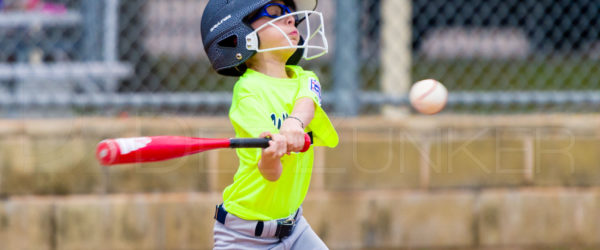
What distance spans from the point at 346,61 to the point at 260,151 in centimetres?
193

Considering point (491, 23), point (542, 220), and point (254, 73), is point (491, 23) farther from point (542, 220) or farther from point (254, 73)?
point (254, 73)

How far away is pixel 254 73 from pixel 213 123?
1.59 metres

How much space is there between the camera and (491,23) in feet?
16.4

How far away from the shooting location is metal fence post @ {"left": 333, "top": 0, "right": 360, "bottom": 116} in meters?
4.46

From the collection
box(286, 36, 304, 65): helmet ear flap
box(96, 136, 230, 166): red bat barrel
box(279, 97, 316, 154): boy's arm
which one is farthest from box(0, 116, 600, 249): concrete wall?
box(96, 136, 230, 166): red bat barrel

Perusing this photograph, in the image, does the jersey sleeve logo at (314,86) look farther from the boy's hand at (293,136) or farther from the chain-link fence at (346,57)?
the chain-link fence at (346,57)

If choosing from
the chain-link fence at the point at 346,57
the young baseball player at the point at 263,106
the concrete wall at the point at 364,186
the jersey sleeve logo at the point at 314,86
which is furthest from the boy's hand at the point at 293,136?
the chain-link fence at the point at 346,57

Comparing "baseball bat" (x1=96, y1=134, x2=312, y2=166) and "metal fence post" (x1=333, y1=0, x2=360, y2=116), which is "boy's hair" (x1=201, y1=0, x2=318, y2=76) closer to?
"baseball bat" (x1=96, y1=134, x2=312, y2=166)

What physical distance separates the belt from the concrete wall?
1541 mm

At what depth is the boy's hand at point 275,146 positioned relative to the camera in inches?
94.7

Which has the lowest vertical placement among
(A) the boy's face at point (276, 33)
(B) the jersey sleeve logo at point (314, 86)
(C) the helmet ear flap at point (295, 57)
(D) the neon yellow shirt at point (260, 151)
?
(D) the neon yellow shirt at point (260, 151)

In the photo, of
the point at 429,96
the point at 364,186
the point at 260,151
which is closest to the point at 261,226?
the point at 260,151

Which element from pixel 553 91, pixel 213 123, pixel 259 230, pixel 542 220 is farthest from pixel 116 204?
pixel 553 91

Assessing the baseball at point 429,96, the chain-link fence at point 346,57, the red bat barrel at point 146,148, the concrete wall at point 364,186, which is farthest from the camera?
the chain-link fence at point 346,57
